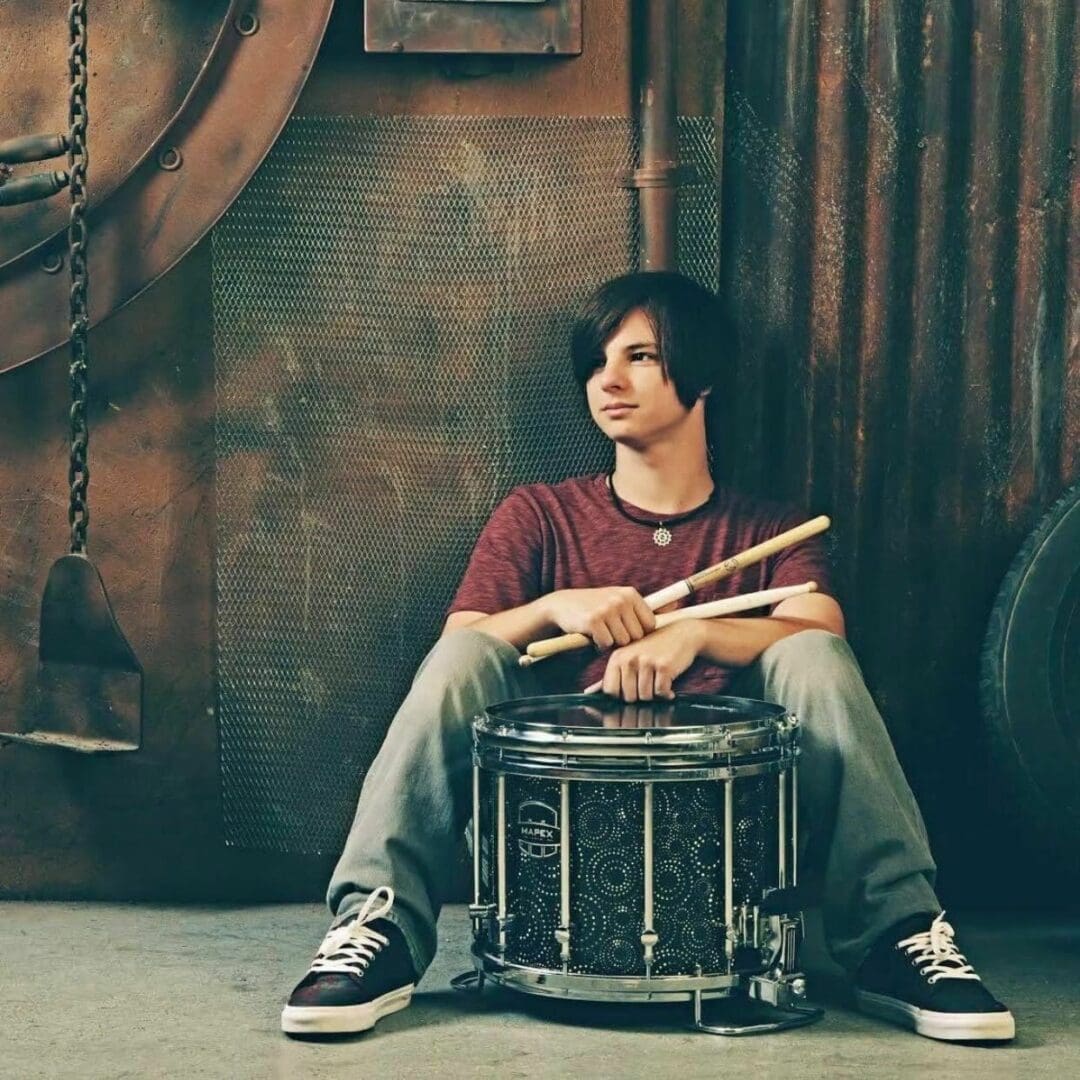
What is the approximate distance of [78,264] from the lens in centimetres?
312

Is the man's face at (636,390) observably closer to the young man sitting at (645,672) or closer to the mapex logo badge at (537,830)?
the young man sitting at (645,672)

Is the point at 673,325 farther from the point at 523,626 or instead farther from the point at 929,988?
the point at 929,988

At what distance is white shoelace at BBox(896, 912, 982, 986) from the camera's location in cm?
261

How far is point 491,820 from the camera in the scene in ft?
8.89

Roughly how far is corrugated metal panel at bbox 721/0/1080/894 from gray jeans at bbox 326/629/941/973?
62cm

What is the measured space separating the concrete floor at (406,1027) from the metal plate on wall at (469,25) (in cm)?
155

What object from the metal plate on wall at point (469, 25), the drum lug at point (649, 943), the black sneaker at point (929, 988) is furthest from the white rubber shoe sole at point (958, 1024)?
the metal plate on wall at point (469, 25)

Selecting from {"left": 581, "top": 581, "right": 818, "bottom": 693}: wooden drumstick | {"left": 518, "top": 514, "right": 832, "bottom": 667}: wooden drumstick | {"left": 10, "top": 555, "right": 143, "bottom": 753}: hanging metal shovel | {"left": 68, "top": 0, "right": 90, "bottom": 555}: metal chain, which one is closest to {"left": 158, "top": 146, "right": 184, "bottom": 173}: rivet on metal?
{"left": 68, "top": 0, "right": 90, "bottom": 555}: metal chain

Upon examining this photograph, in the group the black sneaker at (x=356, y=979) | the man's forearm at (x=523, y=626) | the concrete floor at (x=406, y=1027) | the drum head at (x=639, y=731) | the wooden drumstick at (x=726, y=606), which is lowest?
the concrete floor at (x=406, y=1027)

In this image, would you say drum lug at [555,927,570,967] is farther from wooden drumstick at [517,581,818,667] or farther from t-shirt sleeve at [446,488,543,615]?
t-shirt sleeve at [446,488,543,615]

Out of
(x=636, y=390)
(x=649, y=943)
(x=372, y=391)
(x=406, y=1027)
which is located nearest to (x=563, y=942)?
(x=649, y=943)

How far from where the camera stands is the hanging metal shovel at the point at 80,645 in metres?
3.14

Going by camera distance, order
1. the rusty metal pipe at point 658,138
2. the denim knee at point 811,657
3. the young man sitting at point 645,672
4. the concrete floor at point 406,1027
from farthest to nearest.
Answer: the rusty metal pipe at point 658,138, the denim knee at point 811,657, the young man sitting at point 645,672, the concrete floor at point 406,1027

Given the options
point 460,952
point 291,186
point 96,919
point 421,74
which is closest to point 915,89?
point 421,74
